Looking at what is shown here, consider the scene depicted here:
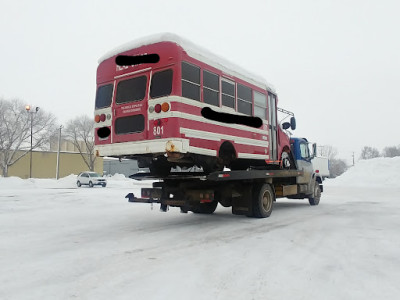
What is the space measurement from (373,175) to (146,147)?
127ft

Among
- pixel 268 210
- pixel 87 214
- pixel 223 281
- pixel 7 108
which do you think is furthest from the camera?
pixel 7 108

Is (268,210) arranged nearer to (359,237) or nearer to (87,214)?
(359,237)

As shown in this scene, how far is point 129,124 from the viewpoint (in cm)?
735

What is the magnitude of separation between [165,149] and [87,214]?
5.48 meters

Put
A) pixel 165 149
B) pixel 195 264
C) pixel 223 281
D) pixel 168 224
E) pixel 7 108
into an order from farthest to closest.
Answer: pixel 7 108 < pixel 168 224 < pixel 165 149 < pixel 195 264 < pixel 223 281

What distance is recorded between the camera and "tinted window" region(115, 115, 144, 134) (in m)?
7.15

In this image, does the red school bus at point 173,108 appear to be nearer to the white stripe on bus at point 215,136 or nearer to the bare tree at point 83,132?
the white stripe on bus at point 215,136

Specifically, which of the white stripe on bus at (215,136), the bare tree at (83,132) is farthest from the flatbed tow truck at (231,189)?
the bare tree at (83,132)

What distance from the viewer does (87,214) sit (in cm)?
1080

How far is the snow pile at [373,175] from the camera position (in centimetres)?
3622

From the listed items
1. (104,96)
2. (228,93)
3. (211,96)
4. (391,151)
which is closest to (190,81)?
(211,96)

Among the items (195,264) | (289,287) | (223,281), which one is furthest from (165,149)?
(289,287)

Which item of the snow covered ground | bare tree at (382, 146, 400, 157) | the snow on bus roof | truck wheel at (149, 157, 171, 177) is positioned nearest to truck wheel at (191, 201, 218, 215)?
the snow covered ground

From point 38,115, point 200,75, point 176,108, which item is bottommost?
point 176,108
